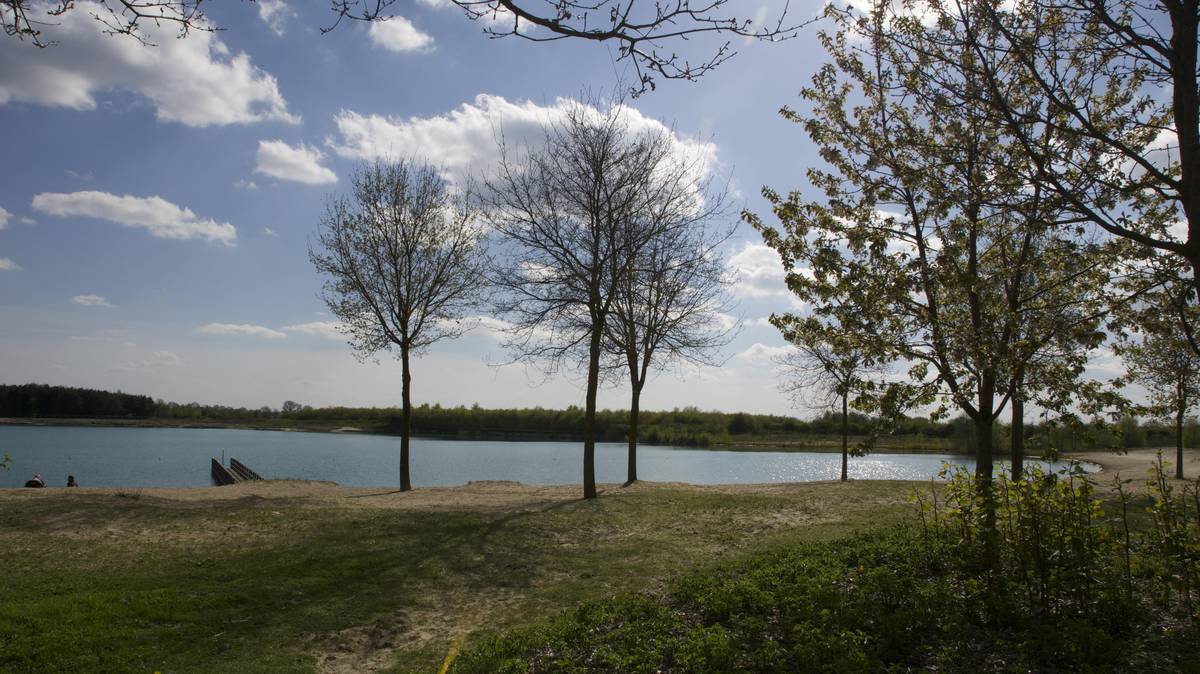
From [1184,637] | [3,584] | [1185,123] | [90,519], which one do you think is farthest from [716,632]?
[90,519]

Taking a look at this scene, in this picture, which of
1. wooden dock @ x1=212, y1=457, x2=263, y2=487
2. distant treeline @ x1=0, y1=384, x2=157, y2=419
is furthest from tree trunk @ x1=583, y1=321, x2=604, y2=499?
distant treeline @ x1=0, y1=384, x2=157, y2=419

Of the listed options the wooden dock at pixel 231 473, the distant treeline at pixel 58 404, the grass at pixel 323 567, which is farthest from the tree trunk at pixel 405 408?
the distant treeline at pixel 58 404

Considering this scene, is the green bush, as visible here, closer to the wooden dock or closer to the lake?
the lake

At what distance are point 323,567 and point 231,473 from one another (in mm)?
26608

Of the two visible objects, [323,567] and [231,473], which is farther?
[231,473]

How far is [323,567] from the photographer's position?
9062 millimetres

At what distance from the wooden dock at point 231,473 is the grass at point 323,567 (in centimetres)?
1586

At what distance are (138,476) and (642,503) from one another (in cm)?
2328

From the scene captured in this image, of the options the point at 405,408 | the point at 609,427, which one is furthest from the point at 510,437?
the point at 405,408

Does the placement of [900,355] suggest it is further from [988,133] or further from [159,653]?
[159,653]

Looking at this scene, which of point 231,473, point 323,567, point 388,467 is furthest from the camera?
point 231,473

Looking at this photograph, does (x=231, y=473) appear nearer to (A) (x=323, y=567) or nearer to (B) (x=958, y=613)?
(A) (x=323, y=567)

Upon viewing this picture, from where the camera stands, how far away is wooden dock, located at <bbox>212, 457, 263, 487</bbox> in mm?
29786

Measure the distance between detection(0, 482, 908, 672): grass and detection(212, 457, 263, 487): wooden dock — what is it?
15862 millimetres
